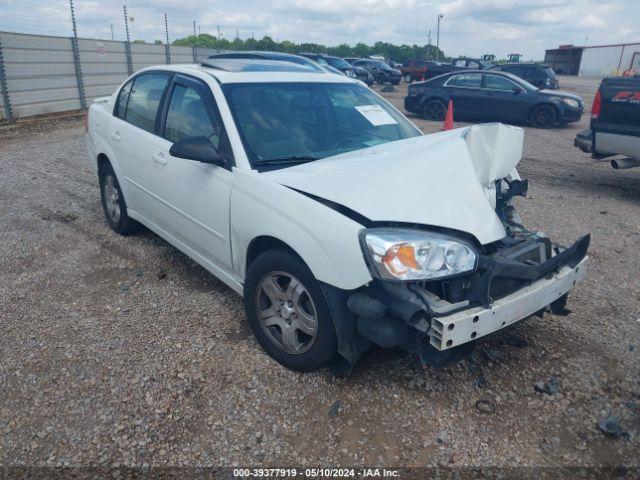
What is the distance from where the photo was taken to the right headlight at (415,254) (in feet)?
8.00

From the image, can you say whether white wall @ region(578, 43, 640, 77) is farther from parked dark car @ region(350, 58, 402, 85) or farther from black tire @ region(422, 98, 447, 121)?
black tire @ region(422, 98, 447, 121)

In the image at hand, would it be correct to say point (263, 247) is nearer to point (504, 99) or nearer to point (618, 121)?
point (618, 121)

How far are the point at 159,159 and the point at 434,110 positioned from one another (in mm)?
11933

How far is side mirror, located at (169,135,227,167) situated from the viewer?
127 inches

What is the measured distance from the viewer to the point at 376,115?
13.4 ft

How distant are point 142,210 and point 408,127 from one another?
2.44m

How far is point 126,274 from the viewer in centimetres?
445

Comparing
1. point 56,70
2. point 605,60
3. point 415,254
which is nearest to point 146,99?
point 415,254

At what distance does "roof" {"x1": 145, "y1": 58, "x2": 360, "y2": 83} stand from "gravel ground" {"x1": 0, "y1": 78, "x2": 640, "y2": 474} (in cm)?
166

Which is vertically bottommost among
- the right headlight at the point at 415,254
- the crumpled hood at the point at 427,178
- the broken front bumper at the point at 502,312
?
the broken front bumper at the point at 502,312

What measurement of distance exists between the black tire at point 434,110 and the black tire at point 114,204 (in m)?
11.1

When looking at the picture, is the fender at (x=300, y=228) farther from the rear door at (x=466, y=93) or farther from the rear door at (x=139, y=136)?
the rear door at (x=466, y=93)

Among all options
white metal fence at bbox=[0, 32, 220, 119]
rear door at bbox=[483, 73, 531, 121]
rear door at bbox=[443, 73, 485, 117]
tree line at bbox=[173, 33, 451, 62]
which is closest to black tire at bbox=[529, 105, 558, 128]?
rear door at bbox=[483, 73, 531, 121]

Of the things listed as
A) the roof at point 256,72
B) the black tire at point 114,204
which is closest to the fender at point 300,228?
the roof at point 256,72
